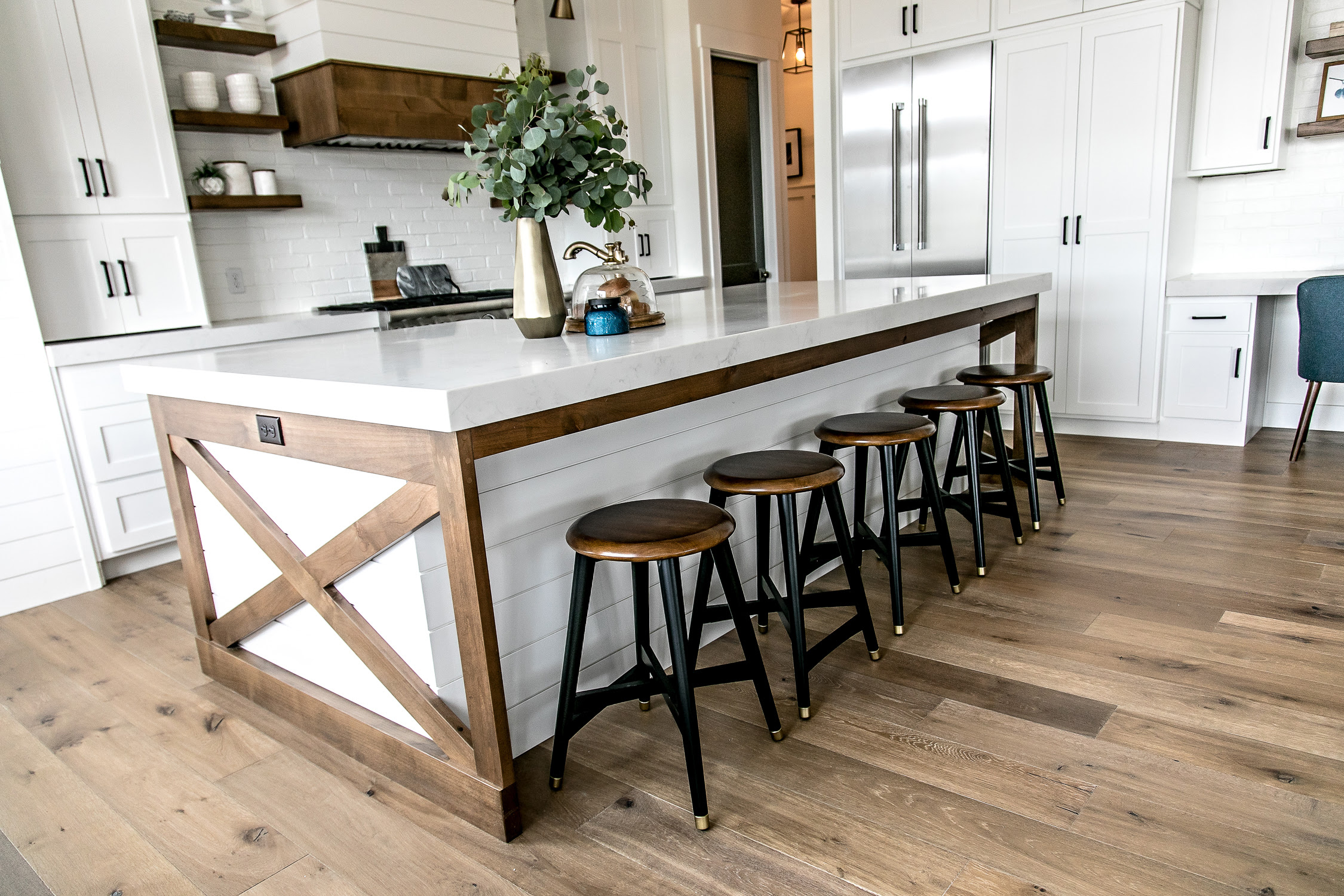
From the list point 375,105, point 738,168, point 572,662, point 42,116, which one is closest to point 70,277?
point 42,116

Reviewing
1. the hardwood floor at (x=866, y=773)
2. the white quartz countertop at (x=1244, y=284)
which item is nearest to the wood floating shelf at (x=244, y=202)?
the hardwood floor at (x=866, y=773)

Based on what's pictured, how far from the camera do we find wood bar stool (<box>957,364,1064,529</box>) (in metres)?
3.25

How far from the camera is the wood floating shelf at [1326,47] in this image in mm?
4008

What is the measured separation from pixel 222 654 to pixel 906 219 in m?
4.18

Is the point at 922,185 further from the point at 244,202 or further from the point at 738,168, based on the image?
the point at 244,202

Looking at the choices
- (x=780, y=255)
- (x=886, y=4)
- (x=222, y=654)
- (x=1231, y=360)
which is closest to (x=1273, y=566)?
(x=1231, y=360)

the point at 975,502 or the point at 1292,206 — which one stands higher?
the point at 1292,206

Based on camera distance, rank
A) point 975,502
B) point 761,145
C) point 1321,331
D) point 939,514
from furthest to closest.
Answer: point 761,145 → point 1321,331 → point 975,502 → point 939,514

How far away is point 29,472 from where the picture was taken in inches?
129

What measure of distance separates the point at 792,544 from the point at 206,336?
2830 millimetres

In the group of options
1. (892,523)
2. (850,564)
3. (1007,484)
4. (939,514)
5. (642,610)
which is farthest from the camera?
(1007,484)

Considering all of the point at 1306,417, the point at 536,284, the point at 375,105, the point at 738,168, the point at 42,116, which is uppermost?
the point at 375,105

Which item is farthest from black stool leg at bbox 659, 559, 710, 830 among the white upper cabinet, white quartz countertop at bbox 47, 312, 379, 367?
the white upper cabinet

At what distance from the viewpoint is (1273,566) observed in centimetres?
281
